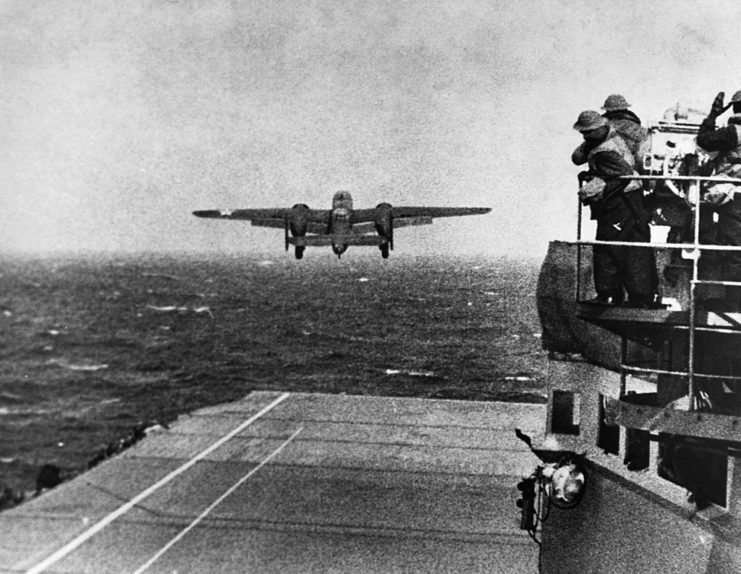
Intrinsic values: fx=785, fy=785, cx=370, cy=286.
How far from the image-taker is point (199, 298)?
89688 mm

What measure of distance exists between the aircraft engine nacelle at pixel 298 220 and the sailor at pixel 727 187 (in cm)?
2870

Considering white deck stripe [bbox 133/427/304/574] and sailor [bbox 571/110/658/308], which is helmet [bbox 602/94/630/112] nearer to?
sailor [bbox 571/110/658/308]

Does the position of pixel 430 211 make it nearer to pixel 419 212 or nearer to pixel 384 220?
pixel 419 212

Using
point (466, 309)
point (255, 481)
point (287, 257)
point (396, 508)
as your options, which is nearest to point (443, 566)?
point (396, 508)

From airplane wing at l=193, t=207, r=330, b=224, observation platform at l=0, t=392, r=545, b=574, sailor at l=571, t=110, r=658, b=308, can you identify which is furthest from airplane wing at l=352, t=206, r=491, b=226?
sailor at l=571, t=110, r=658, b=308

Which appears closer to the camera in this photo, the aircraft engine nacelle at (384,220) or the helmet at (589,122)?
the helmet at (589,122)

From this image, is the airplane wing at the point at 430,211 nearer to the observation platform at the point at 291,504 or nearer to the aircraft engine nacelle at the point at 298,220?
the aircraft engine nacelle at the point at 298,220

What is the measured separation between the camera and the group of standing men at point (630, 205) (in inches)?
275

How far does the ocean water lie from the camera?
56.1 ft

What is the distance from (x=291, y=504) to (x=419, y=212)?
24.5m

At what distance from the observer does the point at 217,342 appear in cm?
6769

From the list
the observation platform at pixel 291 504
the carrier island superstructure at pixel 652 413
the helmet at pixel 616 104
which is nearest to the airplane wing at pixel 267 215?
the observation platform at pixel 291 504

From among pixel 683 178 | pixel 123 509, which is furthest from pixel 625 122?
pixel 123 509

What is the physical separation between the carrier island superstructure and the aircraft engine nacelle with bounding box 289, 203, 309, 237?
25601mm
